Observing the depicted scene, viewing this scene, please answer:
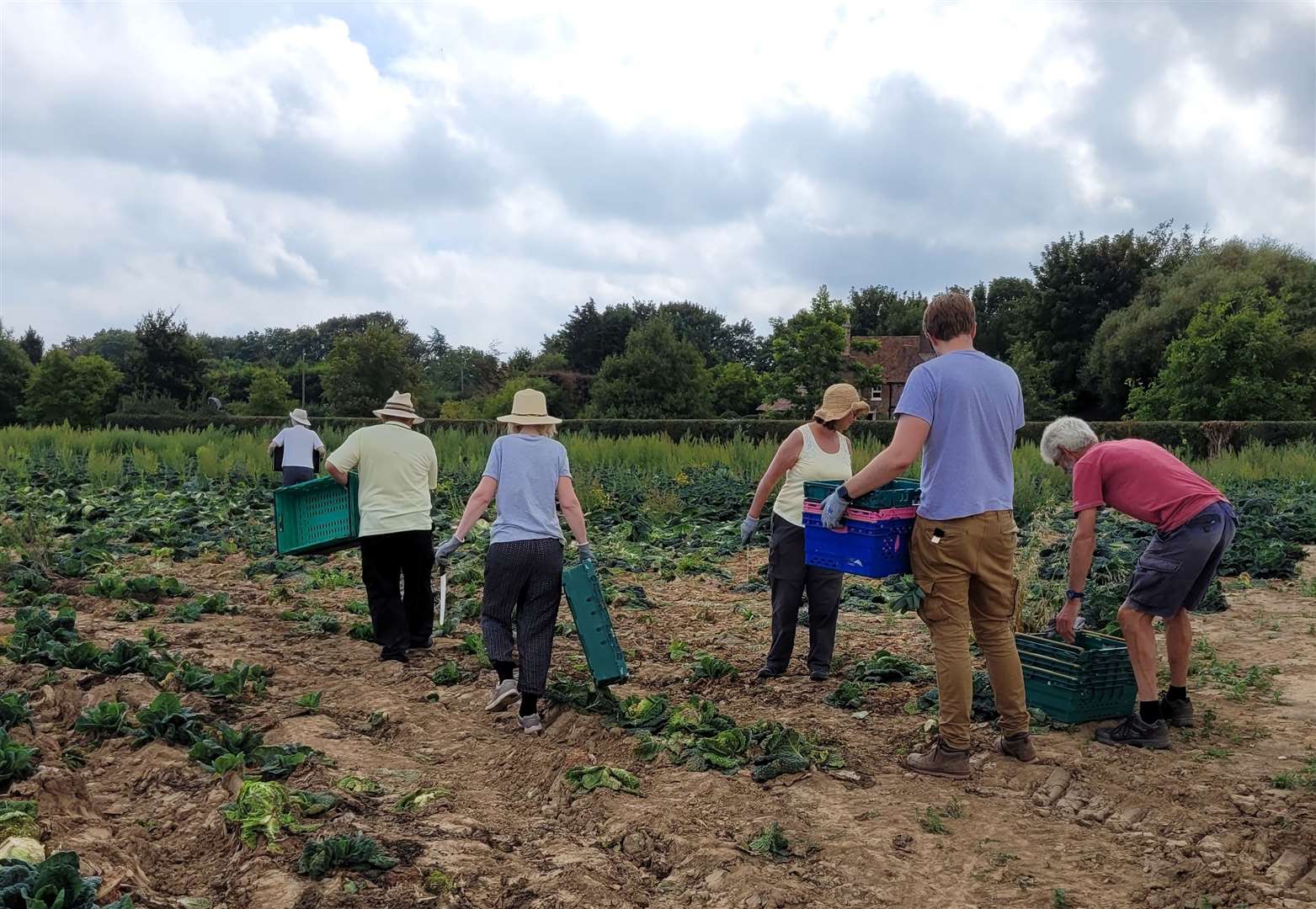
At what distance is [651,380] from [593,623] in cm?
3296

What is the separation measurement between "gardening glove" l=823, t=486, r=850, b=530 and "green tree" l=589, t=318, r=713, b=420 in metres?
32.4

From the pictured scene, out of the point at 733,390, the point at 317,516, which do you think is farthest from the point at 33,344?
the point at 317,516

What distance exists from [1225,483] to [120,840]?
14786 millimetres

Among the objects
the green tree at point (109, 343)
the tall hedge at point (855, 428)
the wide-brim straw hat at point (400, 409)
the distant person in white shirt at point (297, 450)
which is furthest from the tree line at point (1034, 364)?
the green tree at point (109, 343)

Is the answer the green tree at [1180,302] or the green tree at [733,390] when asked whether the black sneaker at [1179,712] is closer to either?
the green tree at [1180,302]

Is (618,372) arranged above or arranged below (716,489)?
above

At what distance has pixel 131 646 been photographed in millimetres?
5645

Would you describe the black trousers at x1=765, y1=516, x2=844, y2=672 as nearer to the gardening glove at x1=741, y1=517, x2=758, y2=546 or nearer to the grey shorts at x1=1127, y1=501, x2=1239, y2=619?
the gardening glove at x1=741, y1=517, x2=758, y2=546

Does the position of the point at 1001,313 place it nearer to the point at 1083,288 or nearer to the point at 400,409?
the point at 1083,288

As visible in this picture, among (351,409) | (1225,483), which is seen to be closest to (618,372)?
(351,409)

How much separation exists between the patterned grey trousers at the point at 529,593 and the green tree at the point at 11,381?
157 ft

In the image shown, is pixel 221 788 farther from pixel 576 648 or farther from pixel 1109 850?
pixel 1109 850

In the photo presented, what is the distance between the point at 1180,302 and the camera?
1497 inches

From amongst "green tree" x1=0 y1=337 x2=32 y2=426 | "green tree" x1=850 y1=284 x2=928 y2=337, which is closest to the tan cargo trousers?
"green tree" x1=0 y1=337 x2=32 y2=426
